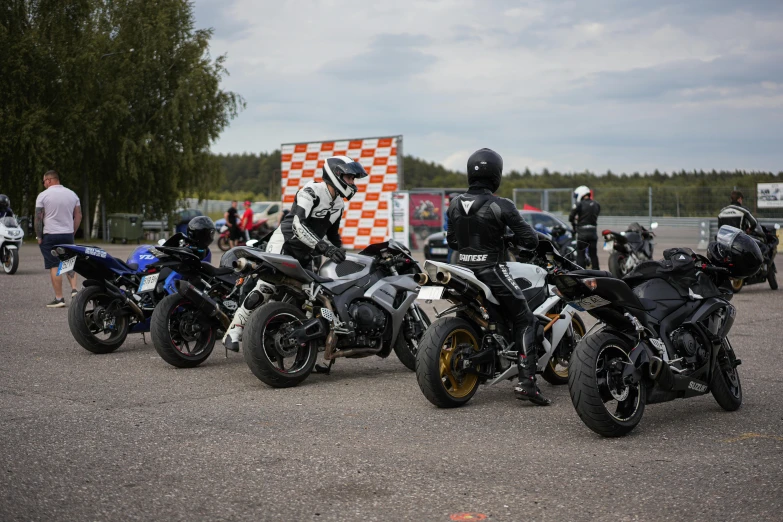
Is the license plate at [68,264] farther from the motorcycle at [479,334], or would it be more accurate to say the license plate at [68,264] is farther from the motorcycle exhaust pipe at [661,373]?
the motorcycle exhaust pipe at [661,373]

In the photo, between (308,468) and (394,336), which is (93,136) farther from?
(308,468)

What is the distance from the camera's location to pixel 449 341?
6.45m

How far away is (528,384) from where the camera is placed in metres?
6.53

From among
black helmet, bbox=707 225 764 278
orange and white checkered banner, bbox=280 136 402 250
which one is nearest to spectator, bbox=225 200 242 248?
orange and white checkered banner, bbox=280 136 402 250

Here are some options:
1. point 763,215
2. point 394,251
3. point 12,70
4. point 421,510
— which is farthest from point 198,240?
point 12,70

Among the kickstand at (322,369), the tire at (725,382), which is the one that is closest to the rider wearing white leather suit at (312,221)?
the kickstand at (322,369)

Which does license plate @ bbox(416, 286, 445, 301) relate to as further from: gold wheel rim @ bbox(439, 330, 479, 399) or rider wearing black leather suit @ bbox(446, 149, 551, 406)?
rider wearing black leather suit @ bbox(446, 149, 551, 406)

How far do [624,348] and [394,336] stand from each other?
2.54 meters

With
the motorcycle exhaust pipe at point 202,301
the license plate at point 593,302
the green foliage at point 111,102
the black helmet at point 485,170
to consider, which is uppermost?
the green foliage at point 111,102

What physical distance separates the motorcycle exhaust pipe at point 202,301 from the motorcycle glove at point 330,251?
110 cm

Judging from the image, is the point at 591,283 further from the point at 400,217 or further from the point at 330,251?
the point at 400,217

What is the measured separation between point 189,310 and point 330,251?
1.47 metres

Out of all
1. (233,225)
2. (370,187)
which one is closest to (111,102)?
(233,225)

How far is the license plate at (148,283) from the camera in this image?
29.6 feet
